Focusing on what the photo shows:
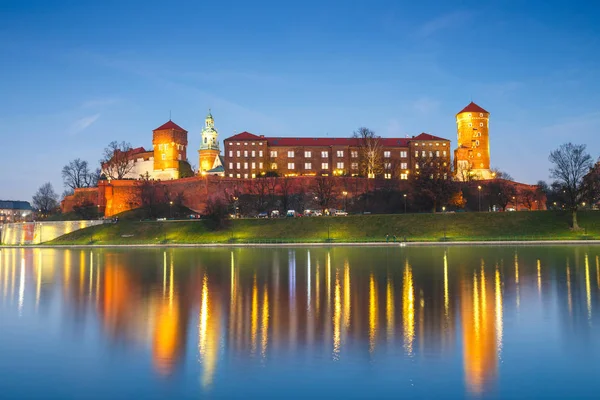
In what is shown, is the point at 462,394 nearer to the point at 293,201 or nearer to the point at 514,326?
the point at 514,326

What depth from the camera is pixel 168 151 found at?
77.7 m

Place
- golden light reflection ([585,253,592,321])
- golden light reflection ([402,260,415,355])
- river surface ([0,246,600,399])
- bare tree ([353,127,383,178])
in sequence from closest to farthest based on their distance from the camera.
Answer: river surface ([0,246,600,399]) < golden light reflection ([402,260,415,355]) < golden light reflection ([585,253,592,321]) < bare tree ([353,127,383,178])

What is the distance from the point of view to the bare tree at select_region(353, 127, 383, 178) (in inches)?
2891

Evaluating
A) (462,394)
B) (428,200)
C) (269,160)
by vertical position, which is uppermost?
(269,160)

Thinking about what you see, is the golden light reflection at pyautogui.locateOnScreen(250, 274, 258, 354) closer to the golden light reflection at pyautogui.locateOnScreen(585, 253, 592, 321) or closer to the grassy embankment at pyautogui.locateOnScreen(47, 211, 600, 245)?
the golden light reflection at pyautogui.locateOnScreen(585, 253, 592, 321)

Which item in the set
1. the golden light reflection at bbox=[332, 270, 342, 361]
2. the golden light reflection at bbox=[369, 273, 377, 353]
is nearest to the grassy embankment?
the golden light reflection at bbox=[369, 273, 377, 353]

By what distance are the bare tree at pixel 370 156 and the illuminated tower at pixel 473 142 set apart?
1114 cm

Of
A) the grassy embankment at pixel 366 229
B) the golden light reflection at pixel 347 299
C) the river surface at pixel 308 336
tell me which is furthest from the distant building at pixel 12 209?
the golden light reflection at pixel 347 299

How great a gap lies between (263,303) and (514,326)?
6624 millimetres

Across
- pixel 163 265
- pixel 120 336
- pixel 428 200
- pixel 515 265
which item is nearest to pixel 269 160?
pixel 428 200

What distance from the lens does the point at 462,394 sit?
8.09 meters

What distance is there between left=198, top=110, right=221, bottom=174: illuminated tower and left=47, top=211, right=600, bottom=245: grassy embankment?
24.6 m

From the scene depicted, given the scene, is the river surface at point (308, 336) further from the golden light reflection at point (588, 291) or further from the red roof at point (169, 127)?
the red roof at point (169, 127)

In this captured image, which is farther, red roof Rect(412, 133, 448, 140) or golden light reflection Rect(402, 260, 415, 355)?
red roof Rect(412, 133, 448, 140)
